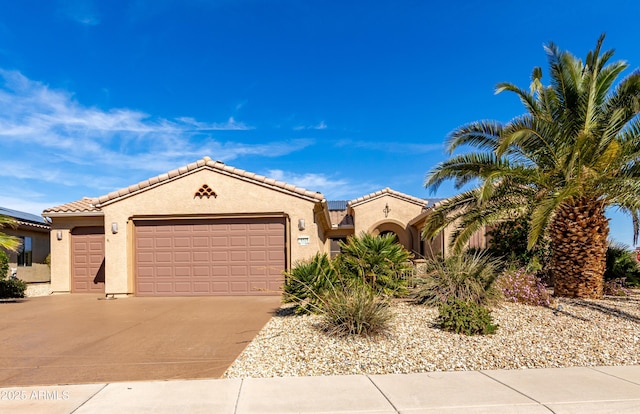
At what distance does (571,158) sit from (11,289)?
17014 mm

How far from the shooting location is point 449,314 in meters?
7.68

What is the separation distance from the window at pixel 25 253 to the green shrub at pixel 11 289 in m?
4.96

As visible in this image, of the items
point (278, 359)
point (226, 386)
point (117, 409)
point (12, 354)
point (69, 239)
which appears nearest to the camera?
point (117, 409)

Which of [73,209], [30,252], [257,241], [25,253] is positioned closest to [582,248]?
[257,241]

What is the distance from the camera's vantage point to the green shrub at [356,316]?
7.23 m

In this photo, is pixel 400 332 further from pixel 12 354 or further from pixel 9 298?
pixel 9 298

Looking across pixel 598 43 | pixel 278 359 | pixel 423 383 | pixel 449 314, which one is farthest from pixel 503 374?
pixel 598 43

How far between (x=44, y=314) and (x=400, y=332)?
29.1 feet

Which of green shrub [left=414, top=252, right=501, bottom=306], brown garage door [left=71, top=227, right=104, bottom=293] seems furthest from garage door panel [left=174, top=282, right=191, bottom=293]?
green shrub [left=414, top=252, right=501, bottom=306]

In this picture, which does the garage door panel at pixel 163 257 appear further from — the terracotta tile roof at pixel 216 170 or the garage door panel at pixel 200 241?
the terracotta tile roof at pixel 216 170

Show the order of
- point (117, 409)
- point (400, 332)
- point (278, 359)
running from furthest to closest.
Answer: point (400, 332) < point (278, 359) < point (117, 409)

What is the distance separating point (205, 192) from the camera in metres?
14.2

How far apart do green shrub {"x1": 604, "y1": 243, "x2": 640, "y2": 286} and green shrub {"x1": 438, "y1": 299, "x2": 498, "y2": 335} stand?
8.55m

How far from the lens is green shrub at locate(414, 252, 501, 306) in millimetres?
9602
